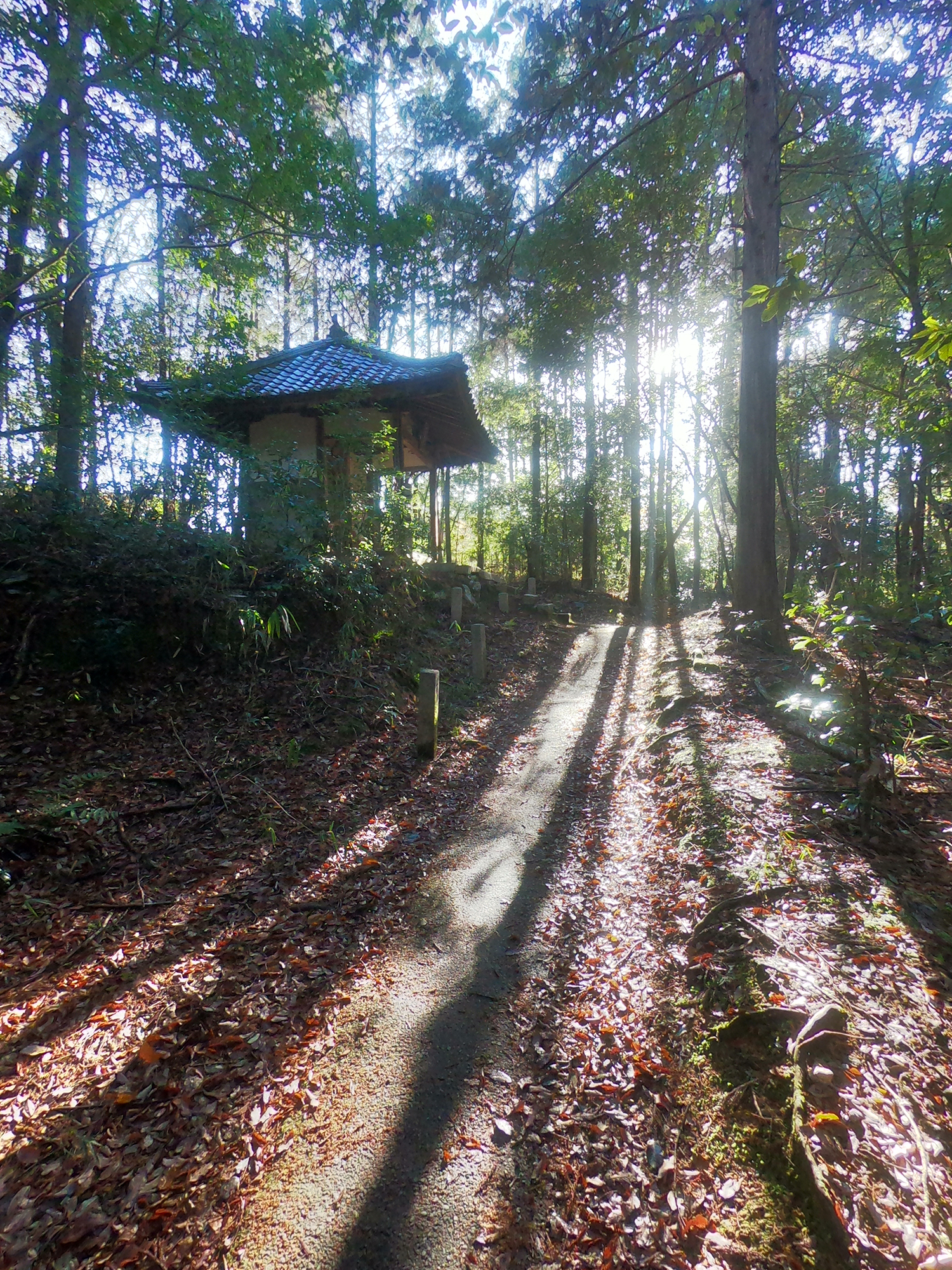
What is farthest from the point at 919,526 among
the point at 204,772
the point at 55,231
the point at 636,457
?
the point at 55,231

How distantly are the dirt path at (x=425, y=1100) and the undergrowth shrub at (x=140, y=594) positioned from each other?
3670mm

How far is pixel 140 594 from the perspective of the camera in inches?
232

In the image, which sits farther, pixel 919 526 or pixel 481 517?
pixel 481 517

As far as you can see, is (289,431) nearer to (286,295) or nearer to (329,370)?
(329,370)

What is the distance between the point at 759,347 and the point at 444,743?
23.5ft

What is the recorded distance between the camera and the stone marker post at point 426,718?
Answer: 5953 mm

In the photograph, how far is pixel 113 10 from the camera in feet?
21.1

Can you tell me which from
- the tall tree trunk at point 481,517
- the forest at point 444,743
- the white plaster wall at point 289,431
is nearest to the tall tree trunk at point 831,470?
the forest at point 444,743

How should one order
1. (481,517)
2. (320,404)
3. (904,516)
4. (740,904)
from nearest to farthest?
(740,904)
(320,404)
(904,516)
(481,517)

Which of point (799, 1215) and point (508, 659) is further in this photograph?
point (508, 659)

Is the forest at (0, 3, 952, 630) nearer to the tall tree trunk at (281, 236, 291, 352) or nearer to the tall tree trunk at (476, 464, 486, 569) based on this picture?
the tall tree trunk at (281, 236, 291, 352)

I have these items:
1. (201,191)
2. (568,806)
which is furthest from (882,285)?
(568,806)

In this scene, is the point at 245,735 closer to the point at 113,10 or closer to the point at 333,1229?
the point at 333,1229

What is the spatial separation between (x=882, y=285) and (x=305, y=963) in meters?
19.1
